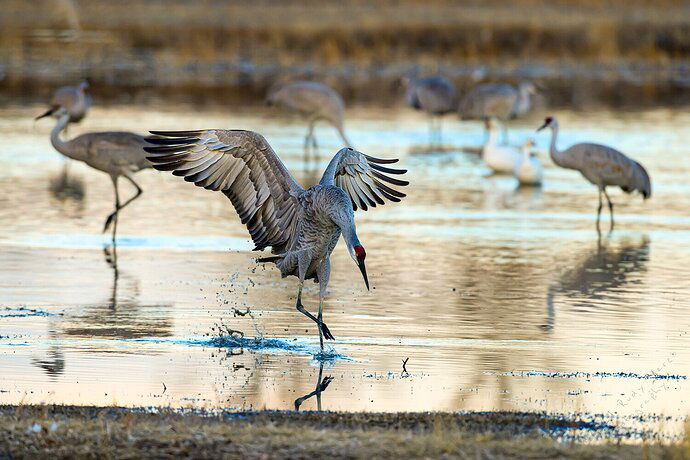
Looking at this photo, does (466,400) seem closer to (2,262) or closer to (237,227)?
(2,262)

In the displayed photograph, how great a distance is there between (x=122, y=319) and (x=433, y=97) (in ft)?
49.3

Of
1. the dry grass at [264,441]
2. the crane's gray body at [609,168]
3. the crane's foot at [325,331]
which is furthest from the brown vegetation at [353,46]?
the dry grass at [264,441]

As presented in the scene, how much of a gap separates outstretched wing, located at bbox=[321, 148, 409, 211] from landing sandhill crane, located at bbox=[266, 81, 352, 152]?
10799mm

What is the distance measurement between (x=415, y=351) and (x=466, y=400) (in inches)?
53.7

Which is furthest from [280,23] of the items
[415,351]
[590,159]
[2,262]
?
[415,351]

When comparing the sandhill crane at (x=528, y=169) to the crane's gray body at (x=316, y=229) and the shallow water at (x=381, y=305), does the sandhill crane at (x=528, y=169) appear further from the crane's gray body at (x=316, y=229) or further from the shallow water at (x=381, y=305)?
the crane's gray body at (x=316, y=229)

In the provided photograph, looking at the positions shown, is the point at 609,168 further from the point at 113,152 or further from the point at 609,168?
the point at 113,152

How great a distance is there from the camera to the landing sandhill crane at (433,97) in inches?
963

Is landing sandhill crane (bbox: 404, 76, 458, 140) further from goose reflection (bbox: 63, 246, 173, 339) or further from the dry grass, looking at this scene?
the dry grass

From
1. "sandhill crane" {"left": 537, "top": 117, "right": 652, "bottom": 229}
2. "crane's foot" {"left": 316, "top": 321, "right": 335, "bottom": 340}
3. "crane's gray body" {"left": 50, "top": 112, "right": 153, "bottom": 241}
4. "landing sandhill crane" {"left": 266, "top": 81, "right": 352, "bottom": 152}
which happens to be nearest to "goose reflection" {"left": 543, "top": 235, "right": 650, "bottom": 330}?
"sandhill crane" {"left": 537, "top": 117, "right": 652, "bottom": 229}

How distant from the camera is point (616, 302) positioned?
36.2 feet

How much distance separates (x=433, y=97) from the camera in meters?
24.5

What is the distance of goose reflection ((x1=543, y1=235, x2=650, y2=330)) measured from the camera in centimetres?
1133

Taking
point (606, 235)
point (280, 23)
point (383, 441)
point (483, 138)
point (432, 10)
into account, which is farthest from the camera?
point (432, 10)
